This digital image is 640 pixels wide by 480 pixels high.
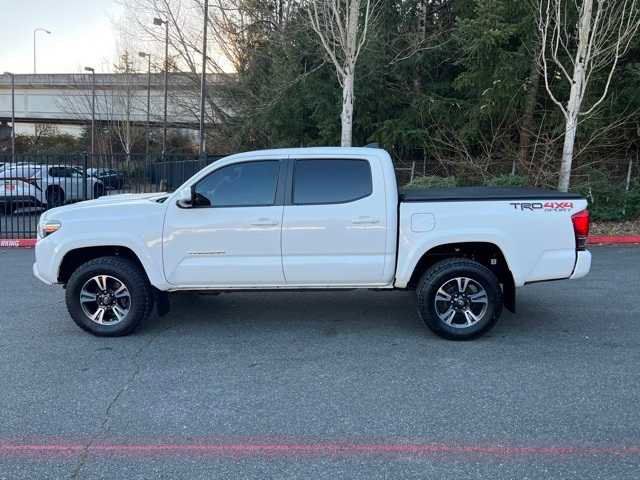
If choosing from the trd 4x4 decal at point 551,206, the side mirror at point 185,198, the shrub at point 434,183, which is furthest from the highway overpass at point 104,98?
the trd 4x4 decal at point 551,206

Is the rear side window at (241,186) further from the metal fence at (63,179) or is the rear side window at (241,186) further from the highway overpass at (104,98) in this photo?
the highway overpass at (104,98)

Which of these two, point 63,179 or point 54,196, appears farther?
point 54,196

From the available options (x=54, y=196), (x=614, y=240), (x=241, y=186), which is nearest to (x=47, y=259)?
(x=241, y=186)

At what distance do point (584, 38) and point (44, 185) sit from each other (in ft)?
46.9

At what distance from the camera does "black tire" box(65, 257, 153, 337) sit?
18.9 feet

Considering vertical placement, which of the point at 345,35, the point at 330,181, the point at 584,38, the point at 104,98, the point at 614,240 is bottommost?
the point at 614,240

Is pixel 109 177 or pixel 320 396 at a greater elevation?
pixel 109 177

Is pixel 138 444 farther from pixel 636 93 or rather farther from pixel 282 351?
pixel 636 93

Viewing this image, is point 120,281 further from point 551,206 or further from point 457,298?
point 551,206

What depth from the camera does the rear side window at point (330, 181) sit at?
18.8 feet

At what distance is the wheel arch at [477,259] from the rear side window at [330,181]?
3.12ft

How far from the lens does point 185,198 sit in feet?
18.5

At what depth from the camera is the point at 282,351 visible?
5445 millimetres

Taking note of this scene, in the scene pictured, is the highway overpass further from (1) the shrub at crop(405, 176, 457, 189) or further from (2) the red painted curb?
(2) the red painted curb
